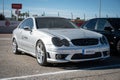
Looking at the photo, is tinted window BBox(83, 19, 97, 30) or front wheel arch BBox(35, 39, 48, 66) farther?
tinted window BBox(83, 19, 97, 30)

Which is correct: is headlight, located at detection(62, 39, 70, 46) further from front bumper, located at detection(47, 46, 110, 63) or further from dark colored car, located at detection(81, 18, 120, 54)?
dark colored car, located at detection(81, 18, 120, 54)

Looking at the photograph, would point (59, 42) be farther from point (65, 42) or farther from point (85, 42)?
point (85, 42)

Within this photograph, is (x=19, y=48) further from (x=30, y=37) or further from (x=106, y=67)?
(x=106, y=67)

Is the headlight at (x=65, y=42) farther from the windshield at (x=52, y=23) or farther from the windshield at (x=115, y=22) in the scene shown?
the windshield at (x=115, y=22)

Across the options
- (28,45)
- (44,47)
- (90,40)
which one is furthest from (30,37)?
(90,40)

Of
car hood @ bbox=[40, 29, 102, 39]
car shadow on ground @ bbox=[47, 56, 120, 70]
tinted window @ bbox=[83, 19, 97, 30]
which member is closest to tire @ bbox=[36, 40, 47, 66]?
car shadow on ground @ bbox=[47, 56, 120, 70]

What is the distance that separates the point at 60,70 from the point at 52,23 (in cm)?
222

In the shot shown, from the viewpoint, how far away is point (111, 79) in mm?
6211

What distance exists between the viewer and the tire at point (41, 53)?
25.3 feet

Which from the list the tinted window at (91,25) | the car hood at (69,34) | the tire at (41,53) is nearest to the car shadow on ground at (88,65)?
the tire at (41,53)

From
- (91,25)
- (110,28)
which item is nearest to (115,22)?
(110,28)

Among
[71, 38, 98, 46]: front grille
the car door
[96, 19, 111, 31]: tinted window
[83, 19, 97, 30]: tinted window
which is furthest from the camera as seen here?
[83, 19, 97, 30]: tinted window

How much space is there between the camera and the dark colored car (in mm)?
9812

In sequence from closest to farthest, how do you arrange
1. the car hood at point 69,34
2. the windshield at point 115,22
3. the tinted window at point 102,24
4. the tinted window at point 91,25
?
the car hood at point 69,34 < the windshield at point 115,22 < the tinted window at point 102,24 < the tinted window at point 91,25
